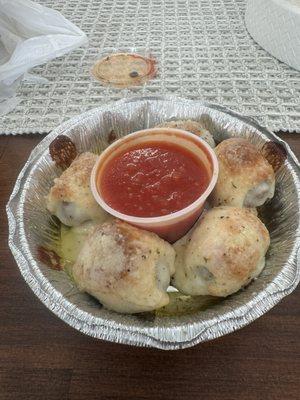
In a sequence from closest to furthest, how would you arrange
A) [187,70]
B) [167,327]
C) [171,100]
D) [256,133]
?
[167,327]
[256,133]
[171,100]
[187,70]

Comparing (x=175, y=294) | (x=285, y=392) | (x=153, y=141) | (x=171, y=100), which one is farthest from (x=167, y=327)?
(x=171, y=100)

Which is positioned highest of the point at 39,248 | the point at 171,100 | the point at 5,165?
the point at 171,100

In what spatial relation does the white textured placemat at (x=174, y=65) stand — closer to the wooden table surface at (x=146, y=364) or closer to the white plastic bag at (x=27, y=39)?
the white plastic bag at (x=27, y=39)

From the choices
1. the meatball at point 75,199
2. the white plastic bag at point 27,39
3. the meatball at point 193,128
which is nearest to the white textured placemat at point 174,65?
the white plastic bag at point 27,39

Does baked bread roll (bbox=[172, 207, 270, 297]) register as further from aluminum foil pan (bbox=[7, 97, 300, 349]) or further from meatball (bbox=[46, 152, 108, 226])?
meatball (bbox=[46, 152, 108, 226])

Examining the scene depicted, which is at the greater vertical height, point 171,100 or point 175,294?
point 171,100

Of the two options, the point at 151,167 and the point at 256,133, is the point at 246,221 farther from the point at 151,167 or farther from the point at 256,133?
the point at 256,133
